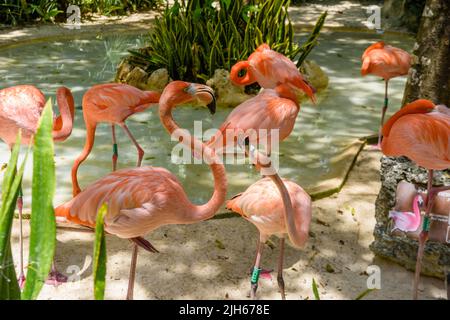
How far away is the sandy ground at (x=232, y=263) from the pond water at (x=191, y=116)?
1.64ft

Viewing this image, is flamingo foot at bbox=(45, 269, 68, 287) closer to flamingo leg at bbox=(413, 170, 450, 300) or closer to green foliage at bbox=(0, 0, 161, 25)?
flamingo leg at bbox=(413, 170, 450, 300)

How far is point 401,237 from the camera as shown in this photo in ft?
11.0

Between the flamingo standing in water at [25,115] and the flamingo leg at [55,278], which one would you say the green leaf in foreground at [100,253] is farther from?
the flamingo standing in water at [25,115]

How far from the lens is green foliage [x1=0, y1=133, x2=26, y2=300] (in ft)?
4.99

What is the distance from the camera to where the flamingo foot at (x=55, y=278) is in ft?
10.2

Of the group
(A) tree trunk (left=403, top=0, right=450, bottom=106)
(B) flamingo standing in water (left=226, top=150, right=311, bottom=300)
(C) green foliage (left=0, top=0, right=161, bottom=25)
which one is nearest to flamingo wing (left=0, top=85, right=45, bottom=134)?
(B) flamingo standing in water (left=226, top=150, right=311, bottom=300)

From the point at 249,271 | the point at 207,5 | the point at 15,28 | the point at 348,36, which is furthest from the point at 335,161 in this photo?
the point at 15,28

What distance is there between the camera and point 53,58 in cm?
791

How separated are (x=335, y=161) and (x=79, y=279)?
2.35 metres

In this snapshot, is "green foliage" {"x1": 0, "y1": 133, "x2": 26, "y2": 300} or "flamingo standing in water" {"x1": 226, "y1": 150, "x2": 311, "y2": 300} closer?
"green foliage" {"x1": 0, "y1": 133, "x2": 26, "y2": 300}

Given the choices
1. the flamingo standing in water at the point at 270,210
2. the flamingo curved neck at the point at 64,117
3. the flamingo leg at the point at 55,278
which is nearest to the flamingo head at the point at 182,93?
the flamingo standing in water at the point at 270,210

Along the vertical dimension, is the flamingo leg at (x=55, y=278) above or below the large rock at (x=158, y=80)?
below

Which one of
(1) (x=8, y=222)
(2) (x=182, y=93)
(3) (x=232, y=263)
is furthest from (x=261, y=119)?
(1) (x=8, y=222)

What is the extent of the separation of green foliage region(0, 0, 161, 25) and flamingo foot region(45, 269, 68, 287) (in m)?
7.22
